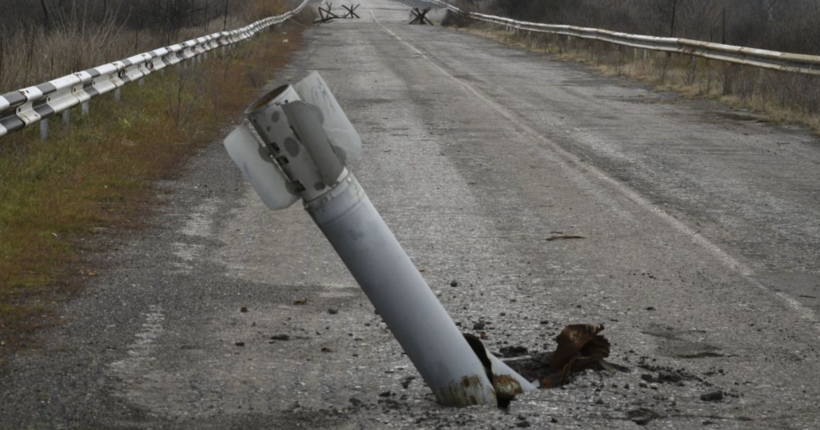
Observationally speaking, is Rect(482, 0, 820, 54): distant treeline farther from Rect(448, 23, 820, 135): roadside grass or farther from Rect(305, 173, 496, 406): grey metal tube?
Rect(305, 173, 496, 406): grey metal tube

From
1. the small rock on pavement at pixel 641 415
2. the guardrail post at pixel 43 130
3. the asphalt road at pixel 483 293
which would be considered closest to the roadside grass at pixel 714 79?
the asphalt road at pixel 483 293

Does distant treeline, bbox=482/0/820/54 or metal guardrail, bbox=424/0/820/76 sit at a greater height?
metal guardrail, bbox=424/0/820/76

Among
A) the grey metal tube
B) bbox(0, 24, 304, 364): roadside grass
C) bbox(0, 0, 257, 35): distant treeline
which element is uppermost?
the grey metal tube

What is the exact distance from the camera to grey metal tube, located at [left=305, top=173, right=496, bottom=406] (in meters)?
4.38

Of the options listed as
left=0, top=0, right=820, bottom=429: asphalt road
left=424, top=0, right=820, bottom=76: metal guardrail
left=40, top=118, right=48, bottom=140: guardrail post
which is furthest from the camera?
left=424, top=0, right=820, bottom=76: metal guardrail

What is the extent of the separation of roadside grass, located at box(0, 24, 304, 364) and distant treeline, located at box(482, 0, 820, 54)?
13.1 meters

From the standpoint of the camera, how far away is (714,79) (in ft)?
71.1

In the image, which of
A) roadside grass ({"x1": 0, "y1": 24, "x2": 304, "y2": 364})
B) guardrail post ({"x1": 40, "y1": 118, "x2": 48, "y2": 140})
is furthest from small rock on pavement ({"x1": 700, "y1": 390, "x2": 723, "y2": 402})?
guardrail post ({"x1": 40, "y1": 118, "x2": 48, "y2": 140})

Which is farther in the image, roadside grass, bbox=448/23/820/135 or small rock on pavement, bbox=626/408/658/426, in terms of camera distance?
roadside grass, bbox=448/23/820/135

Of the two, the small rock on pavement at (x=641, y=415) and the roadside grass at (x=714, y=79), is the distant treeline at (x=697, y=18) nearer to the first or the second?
the roadside grass at (x=714, y=79)

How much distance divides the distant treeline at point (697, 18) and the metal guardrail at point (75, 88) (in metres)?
12.3

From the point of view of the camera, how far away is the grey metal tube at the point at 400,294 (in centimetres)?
438

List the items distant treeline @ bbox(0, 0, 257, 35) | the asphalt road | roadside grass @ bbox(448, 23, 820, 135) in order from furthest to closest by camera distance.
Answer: distant treeline @ bbox(0, 0, 257, 35)
roadside grass @ bbox(448, 23, 820, 135)
the asphalt road

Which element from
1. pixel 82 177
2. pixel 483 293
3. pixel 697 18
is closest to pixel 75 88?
pixel 82 177
